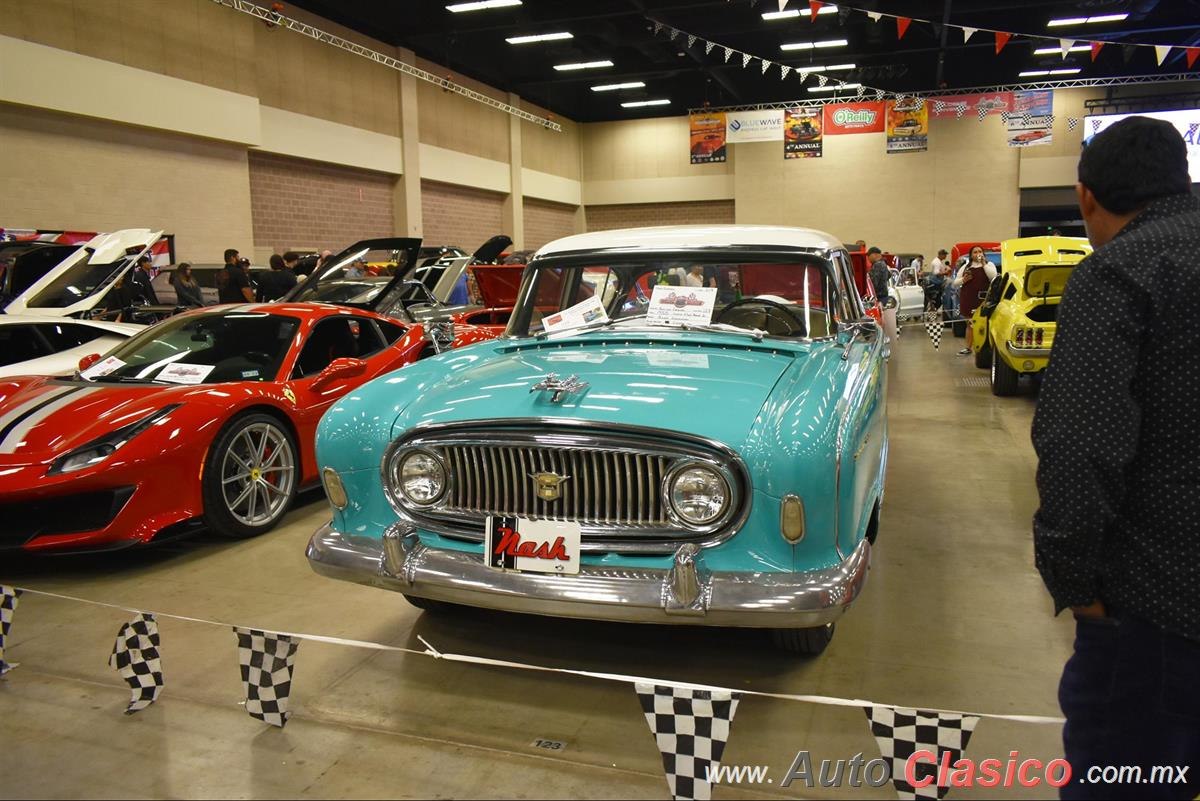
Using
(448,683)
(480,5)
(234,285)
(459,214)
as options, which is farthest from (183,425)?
(459,214)

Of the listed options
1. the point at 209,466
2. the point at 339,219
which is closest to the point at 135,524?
the point at 209,466

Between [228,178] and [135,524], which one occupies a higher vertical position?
[228,178]

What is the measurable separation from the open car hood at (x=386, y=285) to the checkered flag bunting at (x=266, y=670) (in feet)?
12.6

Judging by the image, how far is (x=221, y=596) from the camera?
3904mm

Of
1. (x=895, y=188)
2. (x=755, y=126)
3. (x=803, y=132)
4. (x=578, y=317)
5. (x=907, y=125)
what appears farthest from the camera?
(x=895, y=188)

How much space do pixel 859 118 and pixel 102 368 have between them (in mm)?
19351

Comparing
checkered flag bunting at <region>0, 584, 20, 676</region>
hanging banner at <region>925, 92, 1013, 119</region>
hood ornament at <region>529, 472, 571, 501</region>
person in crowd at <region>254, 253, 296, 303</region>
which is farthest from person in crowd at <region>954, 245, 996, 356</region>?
checkered flag bunting at <region>0, 584, 20, 676</region>

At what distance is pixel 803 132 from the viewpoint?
2178 cm

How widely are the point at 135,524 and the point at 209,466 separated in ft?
1.50

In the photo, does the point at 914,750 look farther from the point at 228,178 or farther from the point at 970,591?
the point at 228,178

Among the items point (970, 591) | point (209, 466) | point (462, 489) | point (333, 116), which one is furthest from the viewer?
point (333, 116)

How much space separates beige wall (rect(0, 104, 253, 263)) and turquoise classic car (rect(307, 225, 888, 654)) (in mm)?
10040

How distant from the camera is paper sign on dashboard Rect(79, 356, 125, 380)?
4848 mm

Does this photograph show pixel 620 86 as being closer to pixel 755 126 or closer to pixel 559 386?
pixel 755 126
